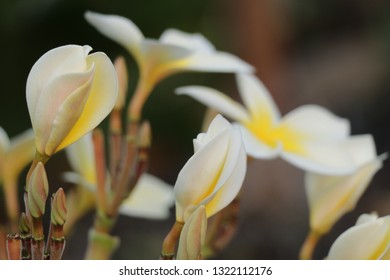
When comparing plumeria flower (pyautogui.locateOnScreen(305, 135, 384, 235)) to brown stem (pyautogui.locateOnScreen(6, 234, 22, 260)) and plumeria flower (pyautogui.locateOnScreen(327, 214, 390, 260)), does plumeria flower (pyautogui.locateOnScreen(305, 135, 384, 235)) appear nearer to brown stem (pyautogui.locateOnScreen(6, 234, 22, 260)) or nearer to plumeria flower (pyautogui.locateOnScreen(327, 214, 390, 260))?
plumeria flower (pyautogui.locateOnScreen(327, 214, 390, 260))

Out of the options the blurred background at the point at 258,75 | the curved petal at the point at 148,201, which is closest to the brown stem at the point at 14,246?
the curved petal at the point at 148,201

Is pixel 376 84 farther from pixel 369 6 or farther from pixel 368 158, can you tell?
pixel 368 158

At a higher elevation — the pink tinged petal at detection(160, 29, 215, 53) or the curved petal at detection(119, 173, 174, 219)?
the pink tinged petal at detection(160, 29, 215, 53)

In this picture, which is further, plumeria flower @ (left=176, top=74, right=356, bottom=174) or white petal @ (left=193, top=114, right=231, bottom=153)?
plumeria flower @ (left=176, top=74, right=356, bottom=174)

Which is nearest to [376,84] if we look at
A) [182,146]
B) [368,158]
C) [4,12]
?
[182,146]

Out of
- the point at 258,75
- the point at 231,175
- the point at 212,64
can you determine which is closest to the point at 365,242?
the point at 231,175

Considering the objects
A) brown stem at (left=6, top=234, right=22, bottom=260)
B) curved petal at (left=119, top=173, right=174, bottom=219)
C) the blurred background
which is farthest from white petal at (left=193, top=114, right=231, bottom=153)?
the blurred background

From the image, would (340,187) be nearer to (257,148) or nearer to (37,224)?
(257,148)
